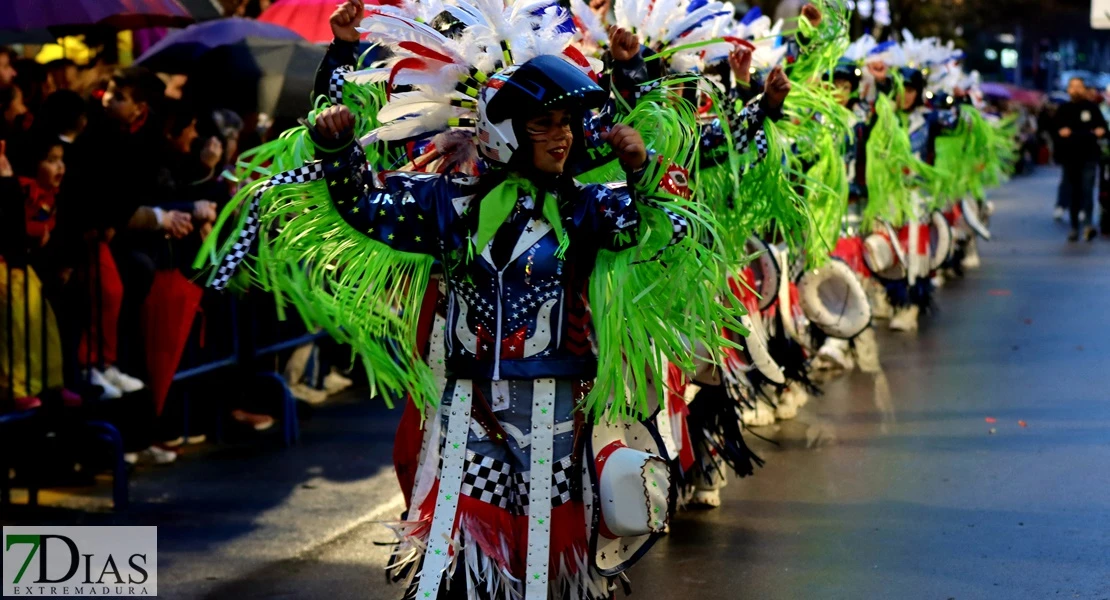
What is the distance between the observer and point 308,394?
9.56m

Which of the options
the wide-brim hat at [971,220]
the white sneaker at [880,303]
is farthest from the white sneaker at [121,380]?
the wide-brim hat at [971,220]

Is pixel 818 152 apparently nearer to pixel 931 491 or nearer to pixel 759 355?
pixel 759 355

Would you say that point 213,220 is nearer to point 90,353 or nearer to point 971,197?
point 90,353

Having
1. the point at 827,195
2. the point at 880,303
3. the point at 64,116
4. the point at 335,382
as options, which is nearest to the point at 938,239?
the point at 880,303

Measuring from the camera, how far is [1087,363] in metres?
10.3

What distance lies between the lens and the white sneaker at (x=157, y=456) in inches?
309

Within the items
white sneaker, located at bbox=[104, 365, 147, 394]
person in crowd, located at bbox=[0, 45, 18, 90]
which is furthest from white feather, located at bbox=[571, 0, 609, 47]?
person in crowd, located at bbox=[0, 45, 18, 90]

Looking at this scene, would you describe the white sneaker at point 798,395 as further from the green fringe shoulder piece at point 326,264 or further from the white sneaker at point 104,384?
the green fringe shoulder piece at point 326,264

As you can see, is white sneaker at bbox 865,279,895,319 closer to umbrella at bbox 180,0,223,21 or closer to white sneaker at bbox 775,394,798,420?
white sneaker at bbox 775,394,798,420

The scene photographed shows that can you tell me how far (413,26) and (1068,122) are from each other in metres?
15.7

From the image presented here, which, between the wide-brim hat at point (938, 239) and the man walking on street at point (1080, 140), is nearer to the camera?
the wide-brim hat at point (938, 239)

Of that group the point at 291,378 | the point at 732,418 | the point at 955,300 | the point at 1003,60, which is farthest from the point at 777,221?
the point at 1003,60

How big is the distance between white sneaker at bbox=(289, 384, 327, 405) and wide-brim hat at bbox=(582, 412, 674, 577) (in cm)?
515

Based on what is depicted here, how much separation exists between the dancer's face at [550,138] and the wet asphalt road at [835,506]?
186 centimetres
